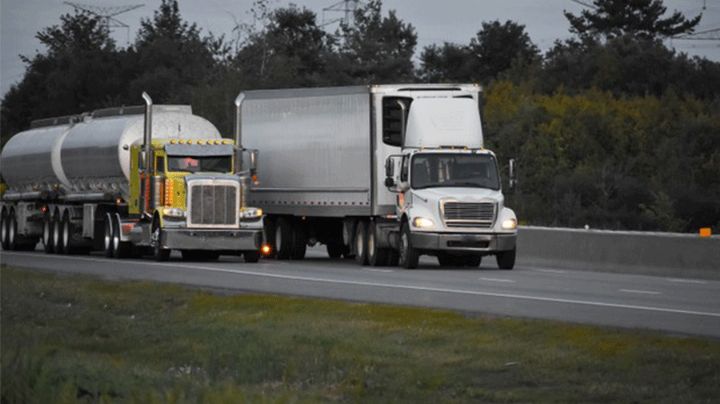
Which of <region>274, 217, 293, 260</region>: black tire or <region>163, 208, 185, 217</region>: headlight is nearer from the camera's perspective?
<region>163, 208, 185, 217</region>: headlight

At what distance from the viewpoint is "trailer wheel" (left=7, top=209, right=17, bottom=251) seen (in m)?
51.1

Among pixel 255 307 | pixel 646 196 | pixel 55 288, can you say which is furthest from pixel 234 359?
pixel 646 196

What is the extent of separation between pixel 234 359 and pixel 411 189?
19.9 metres

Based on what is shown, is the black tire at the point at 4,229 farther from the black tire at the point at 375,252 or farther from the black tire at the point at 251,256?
the black tire at the point at 375,252

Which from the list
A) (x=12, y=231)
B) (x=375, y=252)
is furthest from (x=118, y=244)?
(x=12, y=231)

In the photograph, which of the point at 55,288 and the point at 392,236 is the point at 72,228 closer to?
the point at 392,236

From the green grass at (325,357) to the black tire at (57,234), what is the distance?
Result: 22.3m

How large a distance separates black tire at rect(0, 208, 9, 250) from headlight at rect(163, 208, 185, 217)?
44.4ft

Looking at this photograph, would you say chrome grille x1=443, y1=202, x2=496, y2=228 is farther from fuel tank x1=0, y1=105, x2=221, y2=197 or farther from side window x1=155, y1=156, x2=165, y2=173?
fuel tank x1=0, y1=105, x2=221, y2=197

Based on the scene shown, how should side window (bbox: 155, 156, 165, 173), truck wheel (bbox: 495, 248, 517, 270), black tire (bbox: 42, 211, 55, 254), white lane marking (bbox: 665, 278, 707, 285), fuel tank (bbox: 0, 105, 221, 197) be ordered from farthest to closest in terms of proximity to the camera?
black tire (bbox: 42, 211, 55, 254) → fuel tank (bbox: 0, 105, 221, 197) → side window (bbox: 155, 156, 165, 173) → truck wheel (bbox: 495, 248, 517, 270) → white lane marking (bbox: 665, 278, 707, 285)

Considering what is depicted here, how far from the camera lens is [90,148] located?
44.9 meters

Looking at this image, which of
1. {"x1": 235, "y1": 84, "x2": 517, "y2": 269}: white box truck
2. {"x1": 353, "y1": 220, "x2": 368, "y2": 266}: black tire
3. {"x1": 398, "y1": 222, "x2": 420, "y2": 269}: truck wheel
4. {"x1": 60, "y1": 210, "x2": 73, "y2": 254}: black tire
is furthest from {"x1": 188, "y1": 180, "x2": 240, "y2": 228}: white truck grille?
{"x1": 60, "y1": 210, "x2": 73, "y2": 254}: black tire

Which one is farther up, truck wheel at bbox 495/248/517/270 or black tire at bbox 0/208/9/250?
black tire at bbox 0/208/9/250

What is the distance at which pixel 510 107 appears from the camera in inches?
3511
